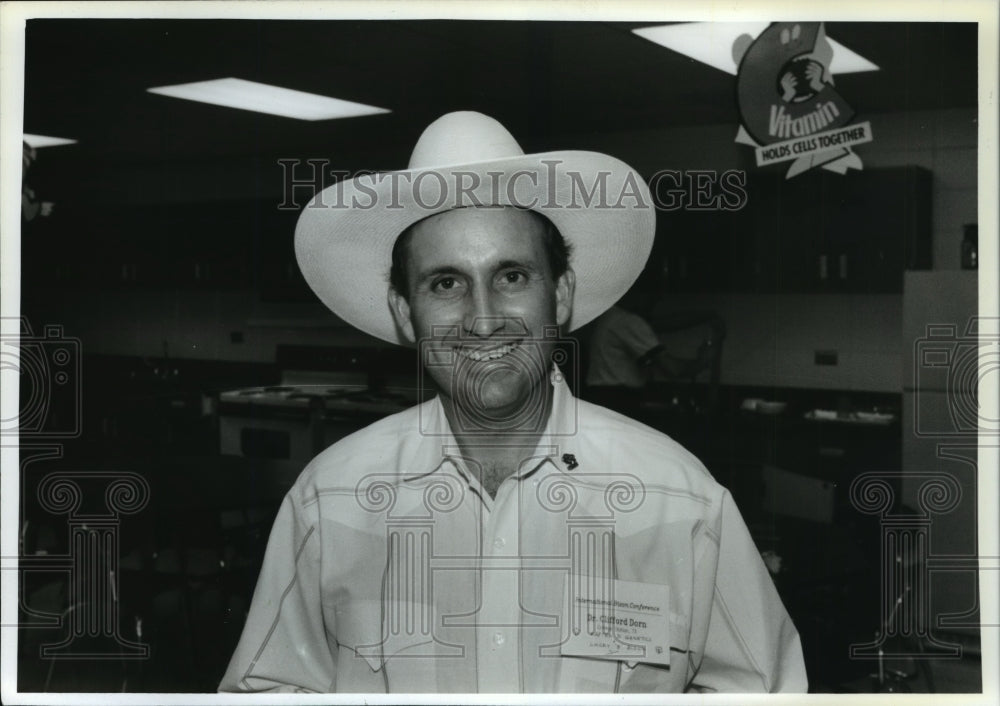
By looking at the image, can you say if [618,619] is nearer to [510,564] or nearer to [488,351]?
[510,564]

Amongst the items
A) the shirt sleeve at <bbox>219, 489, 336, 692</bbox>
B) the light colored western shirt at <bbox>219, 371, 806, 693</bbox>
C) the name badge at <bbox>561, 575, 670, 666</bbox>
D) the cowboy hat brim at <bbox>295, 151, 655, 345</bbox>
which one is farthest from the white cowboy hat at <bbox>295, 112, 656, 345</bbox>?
the name badge at <bbox>561, 575, 670, 666</bbox>

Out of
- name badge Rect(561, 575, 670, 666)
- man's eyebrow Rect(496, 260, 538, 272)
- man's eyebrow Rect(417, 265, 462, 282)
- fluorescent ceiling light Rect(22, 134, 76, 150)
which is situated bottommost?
name badge Rect(561, 575, 670, 666)

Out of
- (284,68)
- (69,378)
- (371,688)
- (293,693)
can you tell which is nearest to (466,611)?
(371,688)

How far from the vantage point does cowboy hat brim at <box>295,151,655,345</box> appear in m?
2.75

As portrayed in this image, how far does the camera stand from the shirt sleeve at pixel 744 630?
2.85m

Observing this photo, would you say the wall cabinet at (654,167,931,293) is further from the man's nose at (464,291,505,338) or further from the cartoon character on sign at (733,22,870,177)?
the man's nose at (464,291,505,338)

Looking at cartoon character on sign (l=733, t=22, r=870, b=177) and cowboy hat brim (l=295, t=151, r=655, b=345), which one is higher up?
cartoon character on sign (l=733, t=22, r=870, b=177)

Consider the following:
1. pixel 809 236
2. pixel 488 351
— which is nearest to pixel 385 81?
pixel 488 351

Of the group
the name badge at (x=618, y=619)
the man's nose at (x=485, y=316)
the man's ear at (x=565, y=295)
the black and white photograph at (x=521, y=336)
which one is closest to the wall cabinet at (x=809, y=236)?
the black and white photograph at (x=521, y=336)

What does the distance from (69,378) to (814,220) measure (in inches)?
84.7

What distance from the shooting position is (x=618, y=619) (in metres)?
2.83

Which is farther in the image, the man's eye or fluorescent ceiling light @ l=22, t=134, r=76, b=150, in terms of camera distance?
fluorescent ceiling light @ l=22, t=134, r=76, b=150

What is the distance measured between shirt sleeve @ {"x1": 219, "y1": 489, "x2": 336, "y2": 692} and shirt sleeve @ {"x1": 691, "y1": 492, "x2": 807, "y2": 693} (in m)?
1.08

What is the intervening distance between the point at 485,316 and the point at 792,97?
3.45 ft
